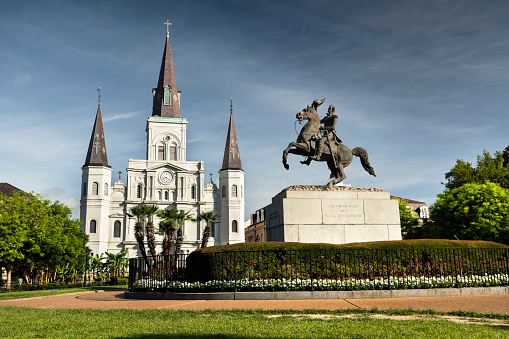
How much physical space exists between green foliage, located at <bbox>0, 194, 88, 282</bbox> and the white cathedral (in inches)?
1288

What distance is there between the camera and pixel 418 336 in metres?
6.78

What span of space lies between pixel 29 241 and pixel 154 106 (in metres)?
56.0

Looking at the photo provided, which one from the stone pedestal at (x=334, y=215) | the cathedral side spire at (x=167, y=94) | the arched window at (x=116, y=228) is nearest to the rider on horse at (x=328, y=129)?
the stone pedestal at (x=334, y=215)

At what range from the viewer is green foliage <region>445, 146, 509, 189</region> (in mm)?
47381

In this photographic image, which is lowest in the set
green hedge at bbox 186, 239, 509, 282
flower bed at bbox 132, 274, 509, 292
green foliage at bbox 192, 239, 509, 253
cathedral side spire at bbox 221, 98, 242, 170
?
flower bed at bbox 132, 274, 509, 292

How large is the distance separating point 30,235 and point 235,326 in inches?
1226

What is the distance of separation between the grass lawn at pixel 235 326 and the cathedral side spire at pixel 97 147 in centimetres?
6759

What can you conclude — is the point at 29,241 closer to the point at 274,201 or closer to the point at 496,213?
the point at 274,201

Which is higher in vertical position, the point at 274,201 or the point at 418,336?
the point at 274,201

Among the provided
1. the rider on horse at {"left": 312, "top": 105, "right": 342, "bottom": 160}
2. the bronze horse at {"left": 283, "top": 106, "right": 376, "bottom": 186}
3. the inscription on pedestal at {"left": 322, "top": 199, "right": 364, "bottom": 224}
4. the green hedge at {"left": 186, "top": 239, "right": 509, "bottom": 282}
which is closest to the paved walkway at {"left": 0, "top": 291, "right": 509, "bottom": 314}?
the green hedge at {"left": 186, "top": 239, "right": 509, "bottom": 282}

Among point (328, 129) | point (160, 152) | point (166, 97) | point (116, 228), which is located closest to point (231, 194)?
point (160, 152)

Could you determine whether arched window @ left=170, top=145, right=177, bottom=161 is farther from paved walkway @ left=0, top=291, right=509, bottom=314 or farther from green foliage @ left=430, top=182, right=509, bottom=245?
paved walkway @ left=0, top=291, right=509, bottom=314

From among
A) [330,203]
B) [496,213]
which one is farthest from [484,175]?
[330,203]

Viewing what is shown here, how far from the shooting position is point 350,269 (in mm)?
13305
